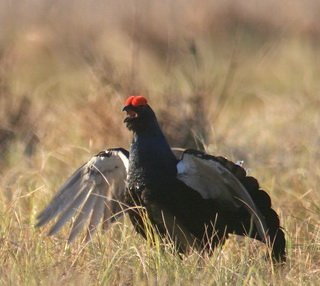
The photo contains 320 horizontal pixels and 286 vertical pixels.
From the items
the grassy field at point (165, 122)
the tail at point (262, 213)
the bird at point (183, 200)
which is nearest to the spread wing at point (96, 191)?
the bird at point (183, 200)

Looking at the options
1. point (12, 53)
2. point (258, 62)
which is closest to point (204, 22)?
point (258, 62)

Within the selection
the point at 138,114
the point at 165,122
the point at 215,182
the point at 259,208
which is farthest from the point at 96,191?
the point at 165,122

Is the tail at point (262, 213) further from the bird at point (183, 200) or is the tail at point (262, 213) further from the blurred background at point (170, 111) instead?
the blurred background at point (170, 111)

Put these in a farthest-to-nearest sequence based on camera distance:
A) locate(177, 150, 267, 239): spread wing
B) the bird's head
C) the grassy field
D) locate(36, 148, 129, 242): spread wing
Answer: locate(36, 148, 129, 242): spread wing < the bird's head < locate(177, 150, 267, 239): spread wing < the grassy field

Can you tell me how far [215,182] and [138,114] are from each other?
462 millimetres

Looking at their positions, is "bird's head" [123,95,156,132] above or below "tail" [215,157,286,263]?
above

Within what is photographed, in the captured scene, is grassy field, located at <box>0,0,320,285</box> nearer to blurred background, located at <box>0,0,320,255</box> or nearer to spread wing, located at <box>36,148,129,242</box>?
blurred background, located at <box>0,0,320,255</box>

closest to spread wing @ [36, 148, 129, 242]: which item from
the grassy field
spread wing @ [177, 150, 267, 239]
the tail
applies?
the grassy field

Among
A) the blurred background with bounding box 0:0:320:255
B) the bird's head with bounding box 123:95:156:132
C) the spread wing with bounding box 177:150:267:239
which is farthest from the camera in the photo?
the blurred background with bounding box 0:0:320:255

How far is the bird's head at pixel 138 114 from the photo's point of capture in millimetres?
5242

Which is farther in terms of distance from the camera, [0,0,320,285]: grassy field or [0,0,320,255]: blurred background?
[0,0,320,255]: blurred background

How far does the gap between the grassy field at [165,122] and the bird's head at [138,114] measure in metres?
0.48

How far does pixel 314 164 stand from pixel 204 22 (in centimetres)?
746

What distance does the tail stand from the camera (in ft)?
16.4
